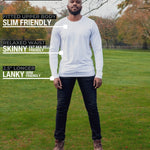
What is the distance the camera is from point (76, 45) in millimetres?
4547

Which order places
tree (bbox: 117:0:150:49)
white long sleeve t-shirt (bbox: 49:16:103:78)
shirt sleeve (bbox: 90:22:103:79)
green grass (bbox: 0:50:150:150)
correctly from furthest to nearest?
tree (bbox: 117:0:150:49), green grass (bbox: 0:50:150:150), shirt sleeve (bbox: 90:22:103:79), white long sleeve t-shirt (bbox: 49:16:103:78)

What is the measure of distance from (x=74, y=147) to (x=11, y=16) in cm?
367

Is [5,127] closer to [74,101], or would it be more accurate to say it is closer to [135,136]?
[135,136]

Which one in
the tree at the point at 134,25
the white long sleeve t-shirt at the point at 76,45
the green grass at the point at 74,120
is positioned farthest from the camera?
the tree at the point at 134,25

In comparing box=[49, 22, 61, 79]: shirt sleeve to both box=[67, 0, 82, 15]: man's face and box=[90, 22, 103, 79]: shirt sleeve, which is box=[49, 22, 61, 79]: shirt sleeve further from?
box=[90, 22, 103, 79]: shirt sleeve

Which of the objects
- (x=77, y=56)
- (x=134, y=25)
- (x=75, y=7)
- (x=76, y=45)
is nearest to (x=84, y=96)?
(x=77, y=56)

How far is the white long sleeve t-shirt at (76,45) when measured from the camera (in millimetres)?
4547

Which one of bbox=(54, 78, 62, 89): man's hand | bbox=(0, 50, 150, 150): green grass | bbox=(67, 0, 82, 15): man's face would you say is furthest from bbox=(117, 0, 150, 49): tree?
bbox=(54, 78, 62, 89): man's hand

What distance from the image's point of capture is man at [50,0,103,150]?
4.56 meters

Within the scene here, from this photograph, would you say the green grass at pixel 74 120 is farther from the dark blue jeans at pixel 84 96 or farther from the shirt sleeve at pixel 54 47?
the shirt sleeve at pixel 54 47

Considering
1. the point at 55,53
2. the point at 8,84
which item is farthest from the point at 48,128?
the point at 8,84

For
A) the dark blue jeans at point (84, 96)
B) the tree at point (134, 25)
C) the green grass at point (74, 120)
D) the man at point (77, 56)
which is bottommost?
the tree at point (134, 25)

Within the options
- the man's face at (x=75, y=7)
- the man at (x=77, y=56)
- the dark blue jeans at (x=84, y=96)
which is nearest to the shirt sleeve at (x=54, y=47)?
the man at (x=77, y=56)

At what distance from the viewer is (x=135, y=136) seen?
20.2 ft
